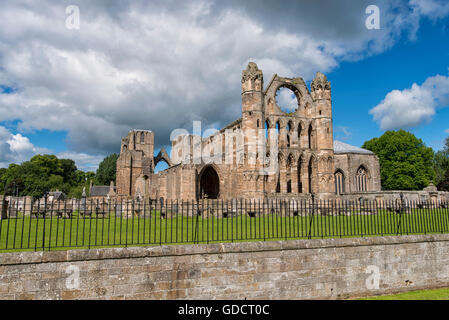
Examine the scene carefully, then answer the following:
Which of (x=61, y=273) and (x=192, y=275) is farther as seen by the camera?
(x=192, y=275)

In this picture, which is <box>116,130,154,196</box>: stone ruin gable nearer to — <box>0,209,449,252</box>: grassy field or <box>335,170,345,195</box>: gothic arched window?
<box>335,170,345,195</box>: gothic arched window

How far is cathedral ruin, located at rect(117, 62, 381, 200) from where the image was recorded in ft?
93.0

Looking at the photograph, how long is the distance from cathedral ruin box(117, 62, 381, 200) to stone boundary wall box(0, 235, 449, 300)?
18034mm

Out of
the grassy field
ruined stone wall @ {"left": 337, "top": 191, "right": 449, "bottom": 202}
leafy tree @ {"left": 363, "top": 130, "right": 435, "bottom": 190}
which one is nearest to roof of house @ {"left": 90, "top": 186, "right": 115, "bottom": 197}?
ruined stone wall @ {"left": 337, "top": 191, "right": 449, "bottom": 202}

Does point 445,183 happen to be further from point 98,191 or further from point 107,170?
point 107,170

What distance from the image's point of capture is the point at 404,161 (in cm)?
4394

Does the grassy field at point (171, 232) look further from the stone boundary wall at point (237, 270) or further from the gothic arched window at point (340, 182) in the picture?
the gothic arched window at point (340, 182)

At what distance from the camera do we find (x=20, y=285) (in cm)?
623

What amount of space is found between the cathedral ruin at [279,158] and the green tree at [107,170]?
126ft
